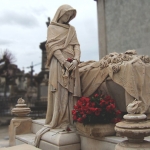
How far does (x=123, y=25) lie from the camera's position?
29.0 feet

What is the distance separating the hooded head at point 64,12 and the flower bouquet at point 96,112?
187 cm

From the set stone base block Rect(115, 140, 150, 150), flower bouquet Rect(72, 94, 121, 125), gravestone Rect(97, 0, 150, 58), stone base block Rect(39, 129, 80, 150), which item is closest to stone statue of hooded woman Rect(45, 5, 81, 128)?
stone base block Rect(39, 129, 80, 150)

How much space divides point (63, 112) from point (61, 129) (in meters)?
0.32

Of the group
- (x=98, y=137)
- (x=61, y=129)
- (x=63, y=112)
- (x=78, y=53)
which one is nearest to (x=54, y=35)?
(x=78, y=53)

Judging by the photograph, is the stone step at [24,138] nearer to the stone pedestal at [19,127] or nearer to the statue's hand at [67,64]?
the stone pedestal at [19,127]

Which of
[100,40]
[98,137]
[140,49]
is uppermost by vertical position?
[100,40]

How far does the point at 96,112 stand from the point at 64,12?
2201mm

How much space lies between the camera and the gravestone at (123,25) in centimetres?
817

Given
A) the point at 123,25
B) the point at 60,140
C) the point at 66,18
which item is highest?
the point at 123,25

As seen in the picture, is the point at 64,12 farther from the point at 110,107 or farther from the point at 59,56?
the point at 110,107

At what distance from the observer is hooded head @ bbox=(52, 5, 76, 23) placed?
14.9ft

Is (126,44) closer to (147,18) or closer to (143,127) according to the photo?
(147,18)

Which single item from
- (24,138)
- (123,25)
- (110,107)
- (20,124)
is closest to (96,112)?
(110,107)

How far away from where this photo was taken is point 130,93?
3.53 meters
